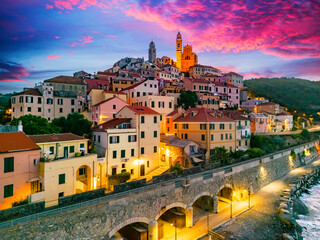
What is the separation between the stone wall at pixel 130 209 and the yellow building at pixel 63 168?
515 cm

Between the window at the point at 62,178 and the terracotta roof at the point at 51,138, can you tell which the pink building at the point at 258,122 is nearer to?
the terracotta roof at the point at 51,138

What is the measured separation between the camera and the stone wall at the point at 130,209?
12438mm

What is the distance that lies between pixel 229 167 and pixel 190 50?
354 ft

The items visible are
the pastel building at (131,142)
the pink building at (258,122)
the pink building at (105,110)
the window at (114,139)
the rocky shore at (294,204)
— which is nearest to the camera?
the rocky shore at (294,204)

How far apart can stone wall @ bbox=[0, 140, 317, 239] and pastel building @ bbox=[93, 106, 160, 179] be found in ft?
28.7

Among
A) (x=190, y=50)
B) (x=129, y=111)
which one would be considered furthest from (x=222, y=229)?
(x=190, y=50)

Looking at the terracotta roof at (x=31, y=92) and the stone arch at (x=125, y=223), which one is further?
the terracotta roof at (x=31, y=92)

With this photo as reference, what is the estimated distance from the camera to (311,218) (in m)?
26.8

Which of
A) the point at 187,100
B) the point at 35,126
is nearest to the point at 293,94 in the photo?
the point at 187,100

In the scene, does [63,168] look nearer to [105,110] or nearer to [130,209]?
[130,209]

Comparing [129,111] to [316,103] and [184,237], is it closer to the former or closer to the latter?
[184,237]

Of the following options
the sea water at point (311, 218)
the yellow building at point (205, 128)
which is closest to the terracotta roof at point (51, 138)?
the yellow building at point (205, 128)

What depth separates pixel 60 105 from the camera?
135ft

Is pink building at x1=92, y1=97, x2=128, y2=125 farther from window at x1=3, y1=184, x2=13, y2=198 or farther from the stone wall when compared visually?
the stone wall
